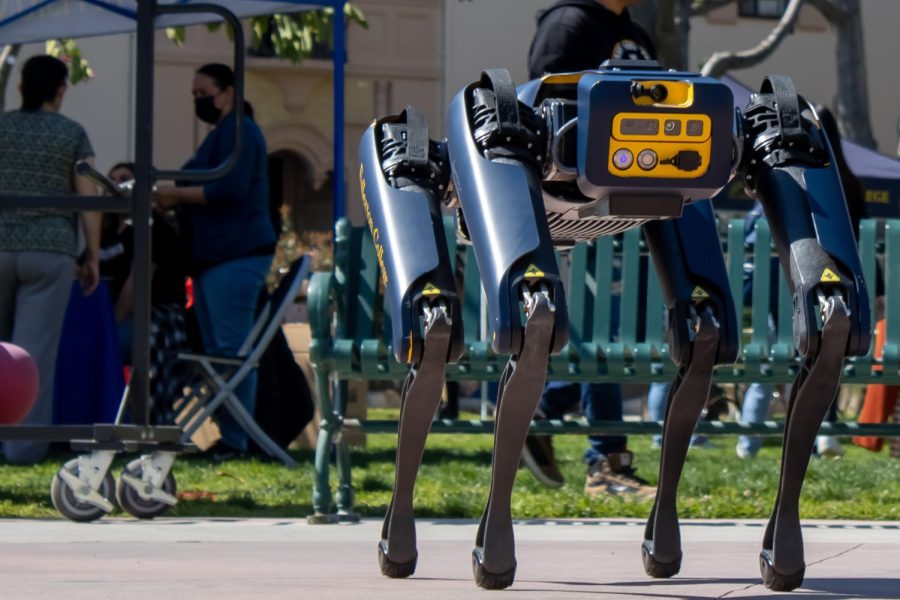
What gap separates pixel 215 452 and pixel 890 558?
507cm

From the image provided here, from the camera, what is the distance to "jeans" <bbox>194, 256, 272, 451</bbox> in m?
8.61

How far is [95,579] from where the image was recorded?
4066 millimetres

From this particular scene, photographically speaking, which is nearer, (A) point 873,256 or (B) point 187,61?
(A) point 873,256

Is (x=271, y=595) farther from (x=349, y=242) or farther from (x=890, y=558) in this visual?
(x=349, y=242)

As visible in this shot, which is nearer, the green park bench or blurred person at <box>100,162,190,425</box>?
the green park bench

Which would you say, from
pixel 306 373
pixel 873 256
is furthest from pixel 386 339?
pixel 306 373

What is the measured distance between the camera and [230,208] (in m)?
8.62

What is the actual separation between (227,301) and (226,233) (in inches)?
12.3

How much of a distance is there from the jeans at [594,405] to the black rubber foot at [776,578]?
3.13m

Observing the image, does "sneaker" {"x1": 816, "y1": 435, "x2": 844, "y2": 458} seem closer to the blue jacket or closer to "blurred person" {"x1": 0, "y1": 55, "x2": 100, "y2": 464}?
the blue jacket

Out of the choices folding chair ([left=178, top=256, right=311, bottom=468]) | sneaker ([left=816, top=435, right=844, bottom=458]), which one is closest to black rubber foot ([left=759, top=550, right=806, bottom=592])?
folding chair ([left=178, top=256, right=311, bottom=468])

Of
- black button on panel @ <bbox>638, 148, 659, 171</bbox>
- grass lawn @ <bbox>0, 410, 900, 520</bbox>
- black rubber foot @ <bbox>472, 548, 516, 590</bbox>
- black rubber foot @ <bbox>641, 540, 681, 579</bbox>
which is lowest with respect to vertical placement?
grass lawn @ <bbox>0, 410, 900, 520</bbox>

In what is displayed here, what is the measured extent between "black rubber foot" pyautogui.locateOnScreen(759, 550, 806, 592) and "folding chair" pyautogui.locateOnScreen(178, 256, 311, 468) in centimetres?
508

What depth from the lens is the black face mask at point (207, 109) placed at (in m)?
8.87
